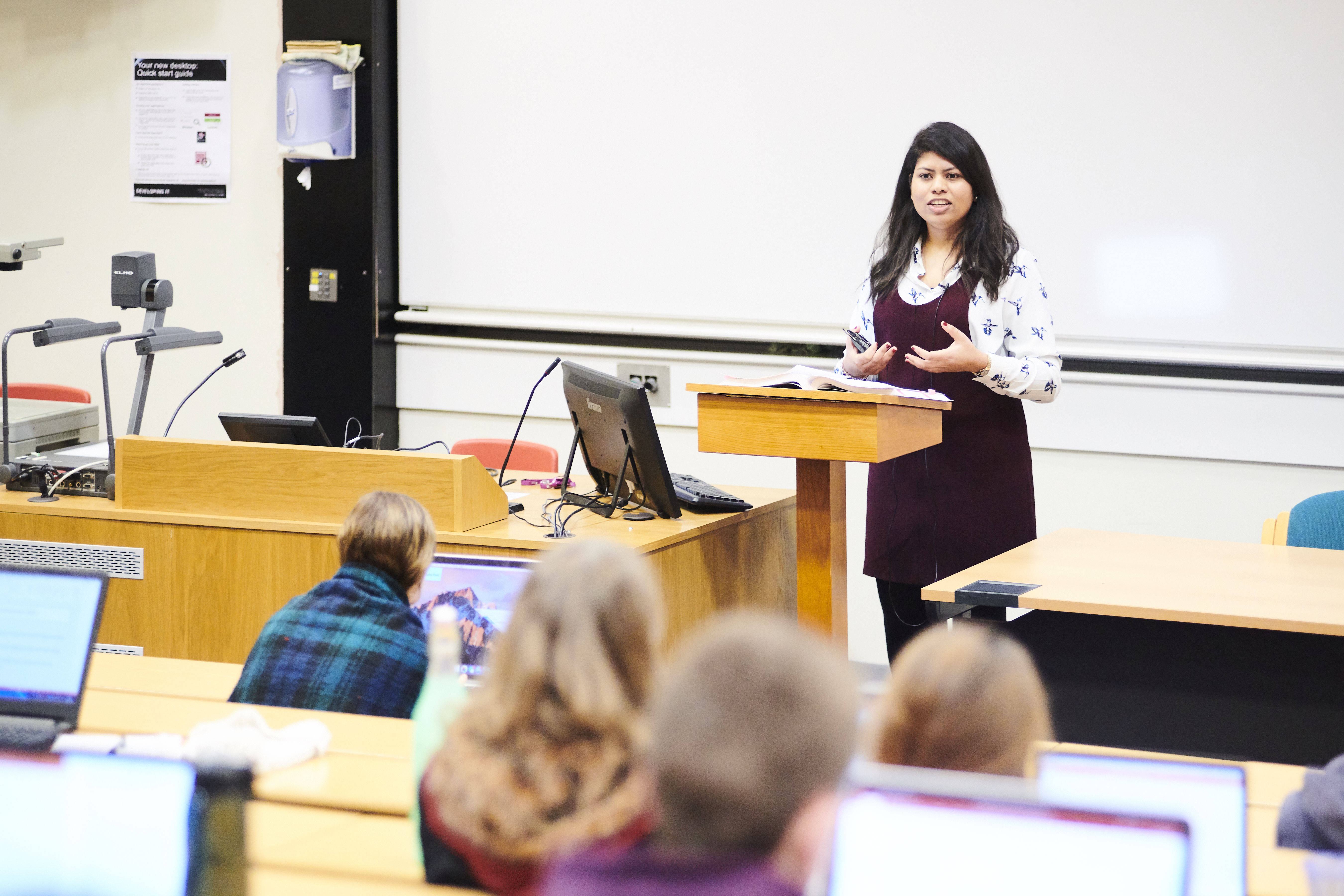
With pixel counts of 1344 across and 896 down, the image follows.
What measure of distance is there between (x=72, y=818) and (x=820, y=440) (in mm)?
1823

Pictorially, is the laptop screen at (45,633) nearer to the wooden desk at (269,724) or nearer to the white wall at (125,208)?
the wooden desk at (269,724)

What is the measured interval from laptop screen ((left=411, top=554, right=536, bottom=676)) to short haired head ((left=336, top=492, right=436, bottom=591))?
7 cm

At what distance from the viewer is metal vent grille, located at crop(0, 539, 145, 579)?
309cm

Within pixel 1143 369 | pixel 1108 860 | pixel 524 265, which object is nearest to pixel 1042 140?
pixel 1143 369

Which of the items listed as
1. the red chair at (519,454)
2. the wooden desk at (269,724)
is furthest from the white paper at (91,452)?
the wooden desk at (269,724)

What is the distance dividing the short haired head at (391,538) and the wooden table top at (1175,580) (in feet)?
3.28

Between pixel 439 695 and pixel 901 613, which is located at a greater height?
pixel 439 695

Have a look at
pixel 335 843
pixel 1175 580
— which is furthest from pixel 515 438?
pixel 335 843

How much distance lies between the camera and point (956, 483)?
3.18 meters

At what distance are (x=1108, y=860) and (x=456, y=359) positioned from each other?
4337 mm

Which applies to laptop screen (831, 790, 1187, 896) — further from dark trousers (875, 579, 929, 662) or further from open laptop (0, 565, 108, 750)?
dark trousers (875, 579, 929, 662)

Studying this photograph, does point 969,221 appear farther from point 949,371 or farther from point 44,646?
point 44,646

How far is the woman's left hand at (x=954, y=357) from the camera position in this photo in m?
2.83

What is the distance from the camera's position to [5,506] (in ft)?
10.5
